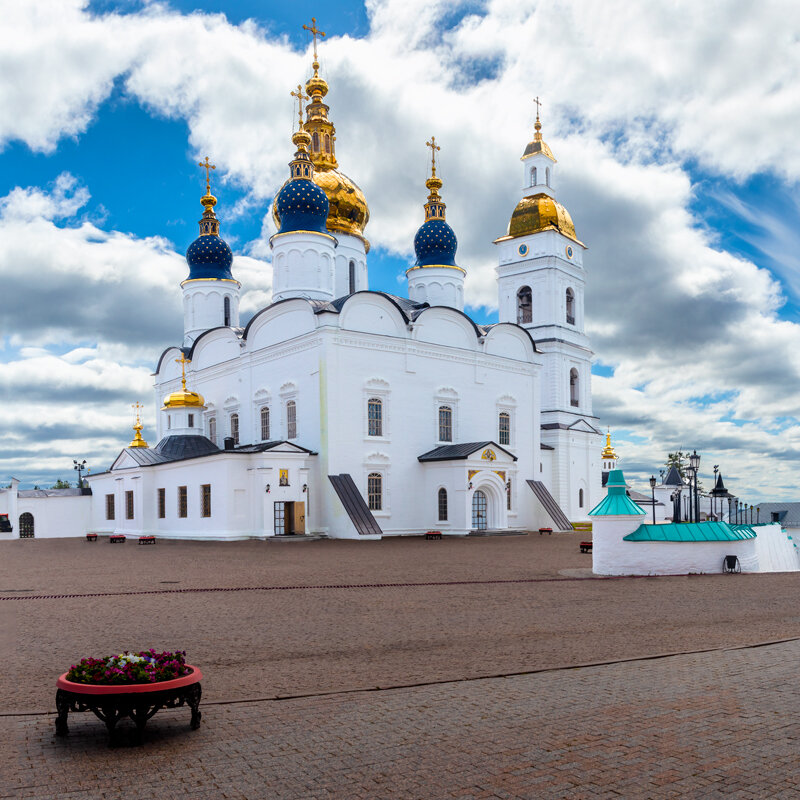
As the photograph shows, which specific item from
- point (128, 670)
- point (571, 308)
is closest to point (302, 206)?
point (571, 308)

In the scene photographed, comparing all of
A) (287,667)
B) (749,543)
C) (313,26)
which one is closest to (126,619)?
(287,667)

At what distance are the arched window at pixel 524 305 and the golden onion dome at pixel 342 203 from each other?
7.87 m

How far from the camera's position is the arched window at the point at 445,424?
102ft

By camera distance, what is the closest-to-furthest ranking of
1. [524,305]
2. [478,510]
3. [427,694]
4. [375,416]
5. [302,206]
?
1. [427,694]
2. [375,416]
3. [478,510]
4. [302,206]
5. [524,305]

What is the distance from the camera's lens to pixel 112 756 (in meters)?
4.99

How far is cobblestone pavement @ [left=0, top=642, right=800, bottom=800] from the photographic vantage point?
14.6 feet

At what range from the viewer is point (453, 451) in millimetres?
29375

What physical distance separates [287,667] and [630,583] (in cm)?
811

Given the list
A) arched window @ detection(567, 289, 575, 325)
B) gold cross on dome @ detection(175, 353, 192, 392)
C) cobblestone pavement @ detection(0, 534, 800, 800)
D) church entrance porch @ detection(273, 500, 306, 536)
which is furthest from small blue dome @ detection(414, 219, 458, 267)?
cobblestone pavement @ detection(0, 534, 800, 800)

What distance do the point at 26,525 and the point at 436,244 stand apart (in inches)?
868

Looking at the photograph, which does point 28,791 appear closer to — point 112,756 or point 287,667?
point 112,756

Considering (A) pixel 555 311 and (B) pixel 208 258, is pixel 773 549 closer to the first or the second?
(A) pixel 555 311

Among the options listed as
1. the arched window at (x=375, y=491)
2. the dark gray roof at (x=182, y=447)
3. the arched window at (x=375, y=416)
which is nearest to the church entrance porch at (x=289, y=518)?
the arched window at (x=375, y=491)

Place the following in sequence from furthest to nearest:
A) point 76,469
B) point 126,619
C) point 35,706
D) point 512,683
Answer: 1. point 76,469
2. point 126,619
3. point 512,683
4. point 35,706
